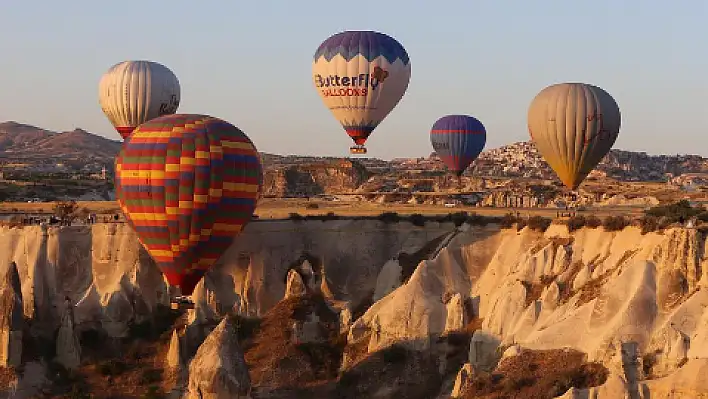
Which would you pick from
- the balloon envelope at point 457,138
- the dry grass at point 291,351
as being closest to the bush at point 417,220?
the dry grass at point 291,351

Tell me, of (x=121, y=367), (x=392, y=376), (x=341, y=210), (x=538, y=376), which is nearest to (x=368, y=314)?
(x=392, y=376)

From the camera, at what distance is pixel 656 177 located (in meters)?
185

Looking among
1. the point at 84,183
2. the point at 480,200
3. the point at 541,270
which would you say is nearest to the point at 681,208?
the point at 541,270

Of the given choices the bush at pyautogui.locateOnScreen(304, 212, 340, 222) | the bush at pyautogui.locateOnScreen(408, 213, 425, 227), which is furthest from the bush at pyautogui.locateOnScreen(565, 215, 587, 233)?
the bush at pyautogui.locateOnScreen(304, 212, 340, 222)

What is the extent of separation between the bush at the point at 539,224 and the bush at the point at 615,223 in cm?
366

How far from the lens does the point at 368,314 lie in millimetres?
53906

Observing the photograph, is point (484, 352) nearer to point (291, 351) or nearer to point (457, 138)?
point (291, 351)

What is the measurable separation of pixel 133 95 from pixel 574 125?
28.3 metres

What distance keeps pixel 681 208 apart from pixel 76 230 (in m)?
29.5

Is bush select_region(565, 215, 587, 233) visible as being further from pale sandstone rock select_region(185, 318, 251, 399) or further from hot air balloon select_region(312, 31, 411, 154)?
pale sandstone rock select_region(185, 318, 251, 399)

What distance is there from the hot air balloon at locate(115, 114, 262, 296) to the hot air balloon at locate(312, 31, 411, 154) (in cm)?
1451

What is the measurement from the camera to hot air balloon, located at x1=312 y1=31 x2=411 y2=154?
6438 centimetres

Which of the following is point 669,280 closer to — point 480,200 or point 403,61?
point 403,61

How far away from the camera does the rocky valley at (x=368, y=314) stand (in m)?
43.5
